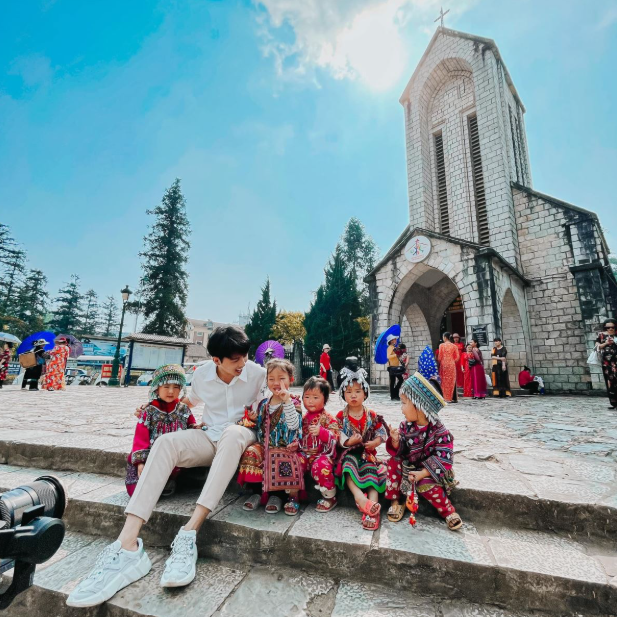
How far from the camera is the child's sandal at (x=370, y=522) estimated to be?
6.14 ft

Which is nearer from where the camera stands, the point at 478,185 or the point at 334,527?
the point at 334,527

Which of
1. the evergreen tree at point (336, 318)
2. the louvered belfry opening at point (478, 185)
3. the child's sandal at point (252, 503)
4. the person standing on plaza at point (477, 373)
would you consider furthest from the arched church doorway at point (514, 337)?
the child's sandal at point (252, 503)

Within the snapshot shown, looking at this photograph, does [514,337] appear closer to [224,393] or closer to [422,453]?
[422,453]

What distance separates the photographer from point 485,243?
13336 mm

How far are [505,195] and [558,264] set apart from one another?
3297 mm

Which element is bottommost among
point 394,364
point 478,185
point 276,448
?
point 276,448

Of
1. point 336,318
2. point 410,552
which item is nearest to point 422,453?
point 410,552

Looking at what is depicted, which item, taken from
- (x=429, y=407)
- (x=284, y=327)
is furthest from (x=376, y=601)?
(x=284, y=327)

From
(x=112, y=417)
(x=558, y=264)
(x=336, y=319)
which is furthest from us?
(x=336, y=319)

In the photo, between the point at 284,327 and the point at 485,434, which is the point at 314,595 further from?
the point at 284,327

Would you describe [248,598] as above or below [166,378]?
below

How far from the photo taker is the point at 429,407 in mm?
2176

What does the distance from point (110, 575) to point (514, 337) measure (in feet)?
44.0

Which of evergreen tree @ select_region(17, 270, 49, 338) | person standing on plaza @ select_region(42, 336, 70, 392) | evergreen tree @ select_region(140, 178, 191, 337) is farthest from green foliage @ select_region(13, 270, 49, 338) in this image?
person standing on plaza @ select_region(42, 336, 70, 392)
